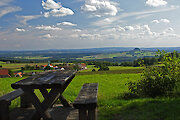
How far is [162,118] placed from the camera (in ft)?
14.1

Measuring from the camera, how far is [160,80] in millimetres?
6426

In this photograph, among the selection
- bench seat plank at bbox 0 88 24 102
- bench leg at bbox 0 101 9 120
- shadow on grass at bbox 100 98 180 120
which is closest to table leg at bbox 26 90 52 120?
bench seat plank at bbox 0 88 24 102

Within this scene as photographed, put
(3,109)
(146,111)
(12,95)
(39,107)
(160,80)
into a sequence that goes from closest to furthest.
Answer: (3,109) → (12,95) → (39,107) → (146,111) → (160,80)

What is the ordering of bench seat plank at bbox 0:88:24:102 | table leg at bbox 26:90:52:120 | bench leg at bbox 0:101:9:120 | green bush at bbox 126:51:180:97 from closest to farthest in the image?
bench leg at bbox 0:101:9:120 < bench seat plank at bbox 0:88:24:102 < table leg at bbox 26:90:52:120 < green bush at bbox 126:51:180:97

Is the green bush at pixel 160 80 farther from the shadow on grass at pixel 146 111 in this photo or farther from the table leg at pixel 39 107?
the table leg at pixel 39 107

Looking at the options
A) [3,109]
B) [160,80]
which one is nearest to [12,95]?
[3,109]

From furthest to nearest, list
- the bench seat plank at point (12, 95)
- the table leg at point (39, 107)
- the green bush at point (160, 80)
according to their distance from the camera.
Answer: the green bush at point (160, 80)
the table leg at point (39, 107)
the bench seat plank at point (12, 95)

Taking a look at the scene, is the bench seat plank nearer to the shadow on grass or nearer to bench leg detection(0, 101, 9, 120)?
bench leg detection(0, 101, 9, 120)

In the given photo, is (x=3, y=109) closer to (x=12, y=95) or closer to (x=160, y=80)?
(x=12, y=95)

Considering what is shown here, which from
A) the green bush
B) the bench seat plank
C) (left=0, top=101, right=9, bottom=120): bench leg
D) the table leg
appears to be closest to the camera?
(left=0, top=101, right=9, bottom=120): bench leg

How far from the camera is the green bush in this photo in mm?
6379

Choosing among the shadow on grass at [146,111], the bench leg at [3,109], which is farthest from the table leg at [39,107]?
the shadow on grass at [146,111]

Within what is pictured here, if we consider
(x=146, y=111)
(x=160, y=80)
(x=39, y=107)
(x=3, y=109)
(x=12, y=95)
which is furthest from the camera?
(x=160, y=80)

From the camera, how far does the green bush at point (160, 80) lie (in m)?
6.38
